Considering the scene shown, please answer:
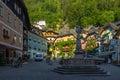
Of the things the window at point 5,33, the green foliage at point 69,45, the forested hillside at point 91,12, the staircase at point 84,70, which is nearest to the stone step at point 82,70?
the staircase at point 84,70

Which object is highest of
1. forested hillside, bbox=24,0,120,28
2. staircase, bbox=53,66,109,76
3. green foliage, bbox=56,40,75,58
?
forested hillside, bbox=24,0,120,28

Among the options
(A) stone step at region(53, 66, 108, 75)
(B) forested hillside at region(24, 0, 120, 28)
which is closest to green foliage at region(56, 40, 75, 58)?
(B) forested hillside at region(24, 0, 120, 28)

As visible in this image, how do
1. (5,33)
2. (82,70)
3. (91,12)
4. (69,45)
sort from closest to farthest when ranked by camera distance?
1. (82,70)
2. (5,33)
3. (91,12)
4. (69,45)

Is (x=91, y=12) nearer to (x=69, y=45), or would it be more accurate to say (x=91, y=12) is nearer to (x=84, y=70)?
(x=69, y=45)

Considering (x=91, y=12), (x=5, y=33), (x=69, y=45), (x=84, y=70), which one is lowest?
(x=84, y=70)

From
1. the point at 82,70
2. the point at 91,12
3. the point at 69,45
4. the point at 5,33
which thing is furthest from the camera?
the point at 69,45

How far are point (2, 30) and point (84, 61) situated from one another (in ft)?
47.4

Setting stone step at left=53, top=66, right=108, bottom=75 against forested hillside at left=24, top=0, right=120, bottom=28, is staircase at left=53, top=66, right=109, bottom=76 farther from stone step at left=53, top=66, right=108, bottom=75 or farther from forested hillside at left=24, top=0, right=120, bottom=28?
forested hillside at left=24, top=0, right=120, bottom=28

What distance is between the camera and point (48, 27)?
96.3 meters

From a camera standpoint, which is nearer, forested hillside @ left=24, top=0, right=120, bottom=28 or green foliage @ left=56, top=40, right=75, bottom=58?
forested hillside @ left=24, top=0, right=120, bottom=28

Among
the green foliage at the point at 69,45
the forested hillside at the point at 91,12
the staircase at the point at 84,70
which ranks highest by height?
the forested hillside at the point at 91,12

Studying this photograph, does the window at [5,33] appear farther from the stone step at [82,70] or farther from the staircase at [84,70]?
the stone step at [82,70]

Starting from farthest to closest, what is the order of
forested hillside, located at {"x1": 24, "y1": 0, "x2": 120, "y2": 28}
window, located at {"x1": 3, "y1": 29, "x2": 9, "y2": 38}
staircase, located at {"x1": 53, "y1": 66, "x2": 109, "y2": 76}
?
forested hillside, located at {"x1": 24, "y1": 0, "x2": 120, "y2": 28} < window, located at {"x1": 3, "y1": 29, "x2": 9, "y2": 38} < staircase, located at {"x1": 53, "y1": 66, "x2": 109, "y2": 76}

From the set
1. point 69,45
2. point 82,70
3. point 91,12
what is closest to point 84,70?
point 82,70
